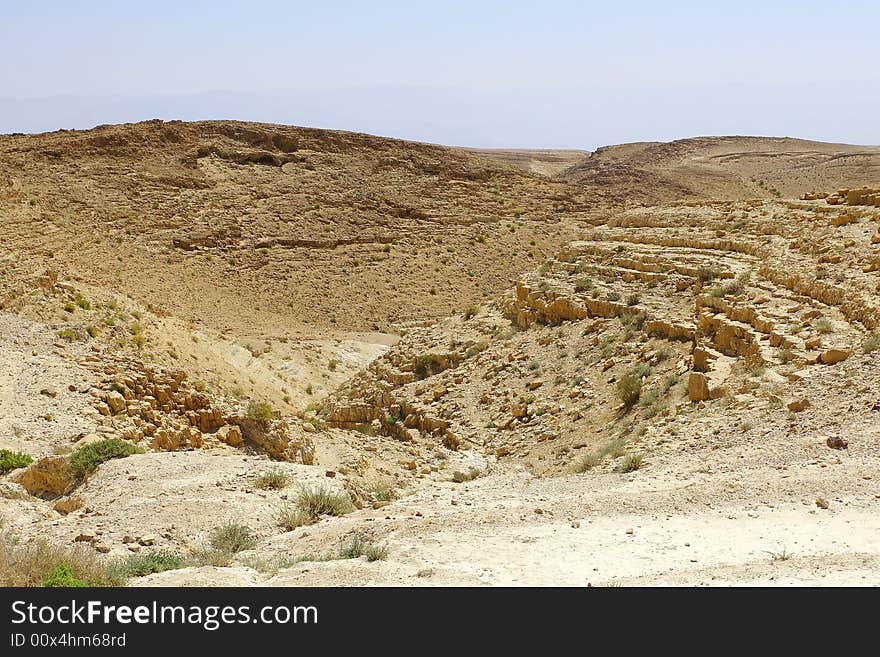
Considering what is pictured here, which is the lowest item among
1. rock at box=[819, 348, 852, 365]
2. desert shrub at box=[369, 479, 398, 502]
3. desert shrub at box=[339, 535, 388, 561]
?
desert shrub at box=[369, 479, 398, 502]

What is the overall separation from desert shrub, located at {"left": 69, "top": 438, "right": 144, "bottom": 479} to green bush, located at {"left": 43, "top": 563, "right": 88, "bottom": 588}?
3.49m

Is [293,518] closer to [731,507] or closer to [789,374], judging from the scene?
[731,507]

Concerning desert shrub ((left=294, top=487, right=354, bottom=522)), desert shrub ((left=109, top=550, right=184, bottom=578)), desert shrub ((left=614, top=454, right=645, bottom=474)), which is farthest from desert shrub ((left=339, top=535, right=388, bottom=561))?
desert shrub ((left=614, top=454, right=645, bottom=474))

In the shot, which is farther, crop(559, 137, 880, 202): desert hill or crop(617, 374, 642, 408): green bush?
crop(559, 137, 880, 202): desert hill

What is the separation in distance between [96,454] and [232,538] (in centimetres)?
271

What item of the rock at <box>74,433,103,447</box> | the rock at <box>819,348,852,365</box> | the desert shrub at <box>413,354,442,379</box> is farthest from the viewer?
the desert shrub at <box>413,354,442,379</box>

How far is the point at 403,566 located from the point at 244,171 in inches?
1035

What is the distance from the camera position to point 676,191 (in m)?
36.4

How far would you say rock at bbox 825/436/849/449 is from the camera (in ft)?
26.0

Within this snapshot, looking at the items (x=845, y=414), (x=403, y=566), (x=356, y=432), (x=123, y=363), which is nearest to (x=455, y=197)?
(x=356, y=432)

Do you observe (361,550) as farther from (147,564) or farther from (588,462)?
(588,462)

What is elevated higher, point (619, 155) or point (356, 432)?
point (619, 155)

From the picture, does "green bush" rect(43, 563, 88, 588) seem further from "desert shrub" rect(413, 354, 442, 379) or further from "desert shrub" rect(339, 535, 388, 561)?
"desert shrub" rect(413, 354, 442, 379)

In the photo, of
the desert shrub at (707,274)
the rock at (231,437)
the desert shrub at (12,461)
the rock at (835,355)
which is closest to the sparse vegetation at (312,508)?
the desert shrub at (12,461)
